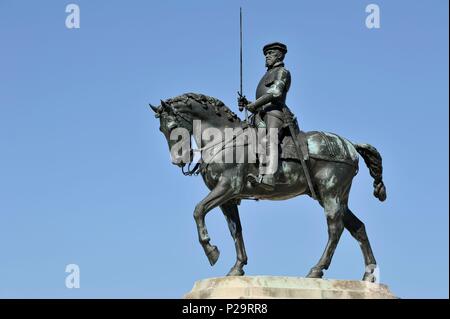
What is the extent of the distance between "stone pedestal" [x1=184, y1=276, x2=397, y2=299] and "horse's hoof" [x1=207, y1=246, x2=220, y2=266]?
40cm

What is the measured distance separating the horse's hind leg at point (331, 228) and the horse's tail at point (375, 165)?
148 cm

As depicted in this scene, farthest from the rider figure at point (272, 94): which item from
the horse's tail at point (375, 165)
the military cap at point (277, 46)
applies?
the horse's tail at point (375, 165)

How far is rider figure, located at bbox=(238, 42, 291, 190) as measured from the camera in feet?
78.5

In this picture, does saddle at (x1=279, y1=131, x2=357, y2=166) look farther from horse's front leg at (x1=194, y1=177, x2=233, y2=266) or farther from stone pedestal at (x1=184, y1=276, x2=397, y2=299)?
stone pedestal at (x1=184, y1=276, x2=397, y2=299)

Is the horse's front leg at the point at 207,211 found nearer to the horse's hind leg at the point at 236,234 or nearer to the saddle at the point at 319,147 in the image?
the horse's hind leg at the point at 236,234

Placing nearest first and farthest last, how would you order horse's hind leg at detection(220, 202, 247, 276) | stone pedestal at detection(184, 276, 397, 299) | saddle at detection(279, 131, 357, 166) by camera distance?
stone pedestal at detection(184, 276, 397, 299) < horse's hind leg at detection(220, 202, 247, 276) < saddle at detection(279, 131, 357, 166)

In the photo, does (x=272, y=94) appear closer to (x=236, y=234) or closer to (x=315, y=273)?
(x=236, y=234)

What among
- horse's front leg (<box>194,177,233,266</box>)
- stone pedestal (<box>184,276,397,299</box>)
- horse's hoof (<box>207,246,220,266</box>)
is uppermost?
horse's front leg (<box>194,177,233,266</box>)

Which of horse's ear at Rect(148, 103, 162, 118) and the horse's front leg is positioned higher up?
horse's ear at Rect(148, 103, 162, 118)

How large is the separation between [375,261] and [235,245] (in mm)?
3309

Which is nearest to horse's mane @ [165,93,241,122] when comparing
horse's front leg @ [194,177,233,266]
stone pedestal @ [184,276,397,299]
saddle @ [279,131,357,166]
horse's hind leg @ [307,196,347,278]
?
saddle @ [279,131,357,166]

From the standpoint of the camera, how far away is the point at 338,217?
77.9ft

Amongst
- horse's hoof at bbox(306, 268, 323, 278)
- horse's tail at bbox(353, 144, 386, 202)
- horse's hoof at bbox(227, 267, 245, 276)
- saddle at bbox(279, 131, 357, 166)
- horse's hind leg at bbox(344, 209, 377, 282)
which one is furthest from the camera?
horse's tail at bbox(353, 144, 386, 202)

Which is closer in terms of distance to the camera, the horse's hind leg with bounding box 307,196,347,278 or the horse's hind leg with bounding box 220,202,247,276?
the horse's hind leg with bounding box 307,196,347,278
